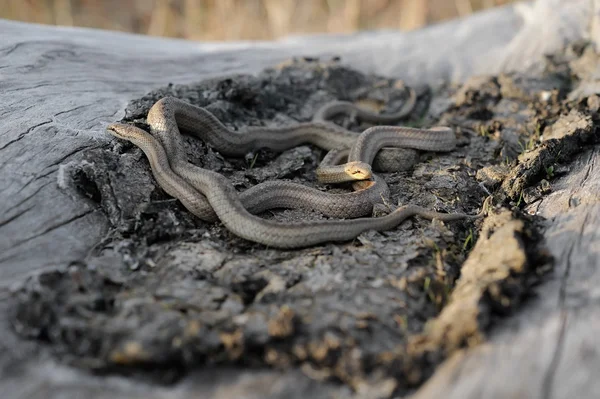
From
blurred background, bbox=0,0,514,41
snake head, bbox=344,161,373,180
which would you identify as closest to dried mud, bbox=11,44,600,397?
snake head, bbox=344,161,373,180

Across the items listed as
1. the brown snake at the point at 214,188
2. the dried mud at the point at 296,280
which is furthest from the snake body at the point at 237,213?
the dried mud at the point at 296,280

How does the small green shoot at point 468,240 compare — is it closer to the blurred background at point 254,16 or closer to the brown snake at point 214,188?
the brown snake at point 214,188

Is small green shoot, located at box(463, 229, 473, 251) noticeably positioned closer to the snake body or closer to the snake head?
the snake body

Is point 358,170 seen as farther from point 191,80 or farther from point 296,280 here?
point 191,80

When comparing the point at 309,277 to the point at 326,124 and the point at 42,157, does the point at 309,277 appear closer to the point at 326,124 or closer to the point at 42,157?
the point at 42,157

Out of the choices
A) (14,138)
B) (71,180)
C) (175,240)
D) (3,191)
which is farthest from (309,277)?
(14,138)
